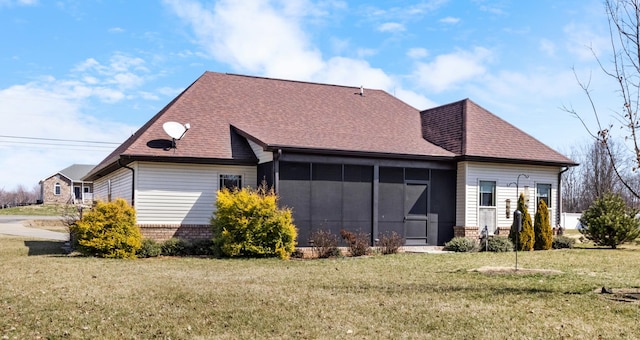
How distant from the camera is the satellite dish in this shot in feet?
62.0

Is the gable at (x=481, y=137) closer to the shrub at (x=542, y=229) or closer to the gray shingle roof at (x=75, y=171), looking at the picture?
the shrub at (x=542, y=229)

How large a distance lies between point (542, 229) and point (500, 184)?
222cm

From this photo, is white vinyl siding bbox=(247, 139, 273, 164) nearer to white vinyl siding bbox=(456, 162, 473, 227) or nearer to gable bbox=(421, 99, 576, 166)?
gable bbox=(421, 99, 576, 166)

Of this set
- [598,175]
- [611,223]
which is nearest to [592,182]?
[598,175]

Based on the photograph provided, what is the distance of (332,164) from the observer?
1961cm

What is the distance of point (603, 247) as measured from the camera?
22750mm

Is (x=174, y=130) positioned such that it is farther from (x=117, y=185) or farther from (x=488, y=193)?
(x=488, y=193)

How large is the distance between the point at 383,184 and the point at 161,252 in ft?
25.6

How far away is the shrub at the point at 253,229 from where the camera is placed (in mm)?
16641

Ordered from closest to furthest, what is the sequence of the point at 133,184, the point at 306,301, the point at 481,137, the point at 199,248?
the point at 306,301
the point at 199,248
the point at 133,184
the point at 481,137

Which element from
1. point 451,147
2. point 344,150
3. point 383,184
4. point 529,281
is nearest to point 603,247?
point 451,147

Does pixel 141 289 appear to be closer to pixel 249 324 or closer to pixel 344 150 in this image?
pixel 249 324

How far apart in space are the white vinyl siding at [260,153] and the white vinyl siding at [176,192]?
843mm

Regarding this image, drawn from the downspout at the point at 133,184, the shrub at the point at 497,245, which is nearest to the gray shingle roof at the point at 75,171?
the downspout at the point at 133,184
